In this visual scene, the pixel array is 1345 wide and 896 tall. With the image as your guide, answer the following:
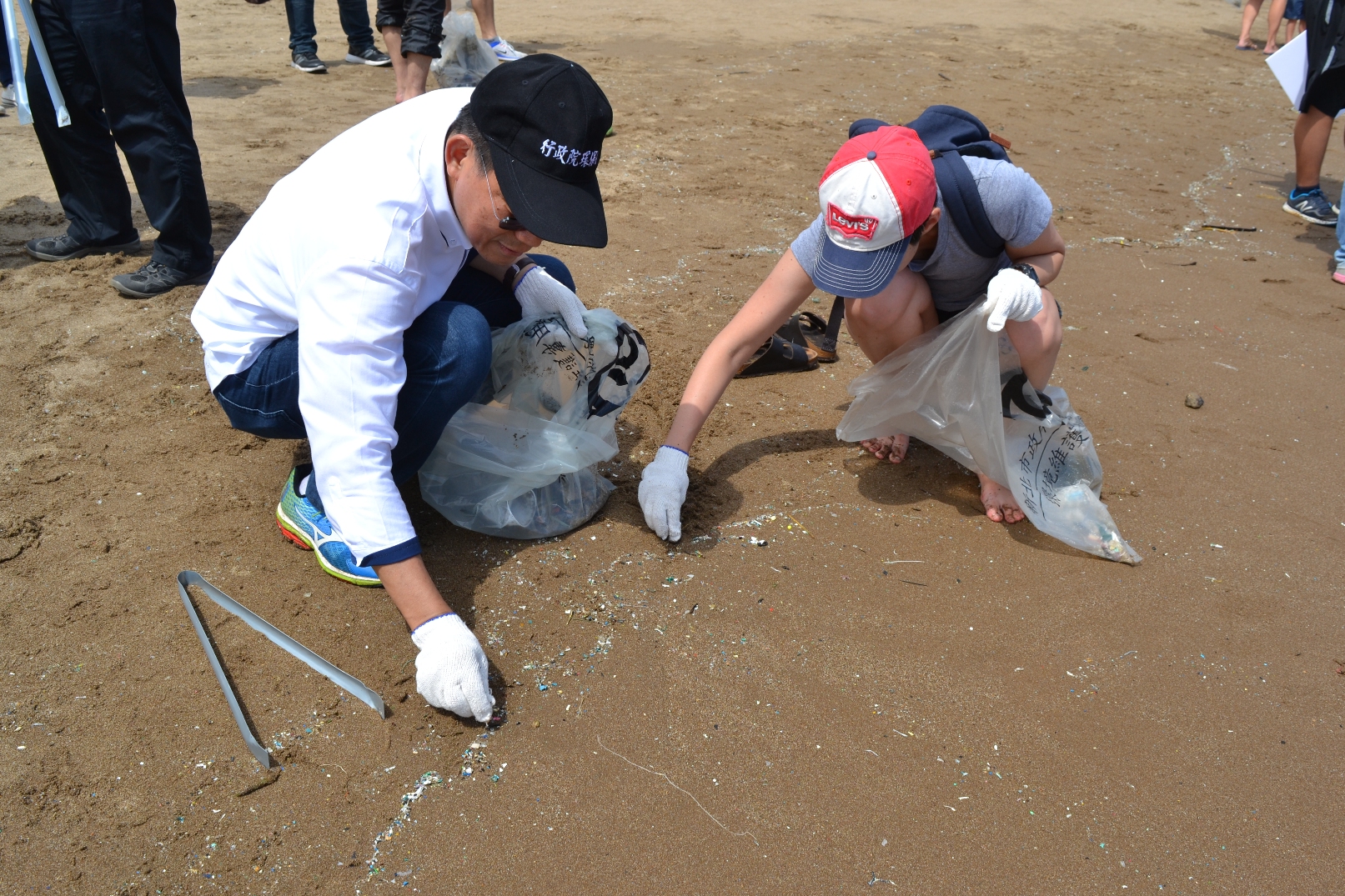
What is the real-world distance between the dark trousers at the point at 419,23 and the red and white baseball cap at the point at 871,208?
2.68 metres

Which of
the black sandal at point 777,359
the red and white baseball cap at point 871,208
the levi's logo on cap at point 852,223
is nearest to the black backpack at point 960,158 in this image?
the red and white baseball cap at point 871,208

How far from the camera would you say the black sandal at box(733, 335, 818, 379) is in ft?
8.71

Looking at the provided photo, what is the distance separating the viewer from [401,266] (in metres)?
1.51

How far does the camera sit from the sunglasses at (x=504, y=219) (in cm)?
149

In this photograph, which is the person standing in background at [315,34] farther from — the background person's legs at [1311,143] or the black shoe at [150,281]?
the background person's legs at [1311,143]

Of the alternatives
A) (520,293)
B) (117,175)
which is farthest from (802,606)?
(117,175)

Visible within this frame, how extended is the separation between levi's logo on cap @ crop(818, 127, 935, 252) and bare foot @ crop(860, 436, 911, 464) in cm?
67

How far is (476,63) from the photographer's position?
4.40 meters

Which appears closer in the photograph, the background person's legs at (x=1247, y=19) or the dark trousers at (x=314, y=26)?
the dark trousers at (x=314, y=26)

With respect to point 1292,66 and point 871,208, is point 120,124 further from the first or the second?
point 1292,66

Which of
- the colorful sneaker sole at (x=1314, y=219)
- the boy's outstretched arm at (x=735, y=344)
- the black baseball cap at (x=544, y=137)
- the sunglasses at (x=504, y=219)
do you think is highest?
the black baseball cap at (x=544, y=137)

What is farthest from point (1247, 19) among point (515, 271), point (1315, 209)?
point (515, 271)

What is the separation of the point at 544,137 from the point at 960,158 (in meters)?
0.93

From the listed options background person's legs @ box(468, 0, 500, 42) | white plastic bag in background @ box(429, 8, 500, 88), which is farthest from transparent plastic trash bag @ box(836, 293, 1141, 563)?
background person's legs @ box(468, 0, 500, 42)
